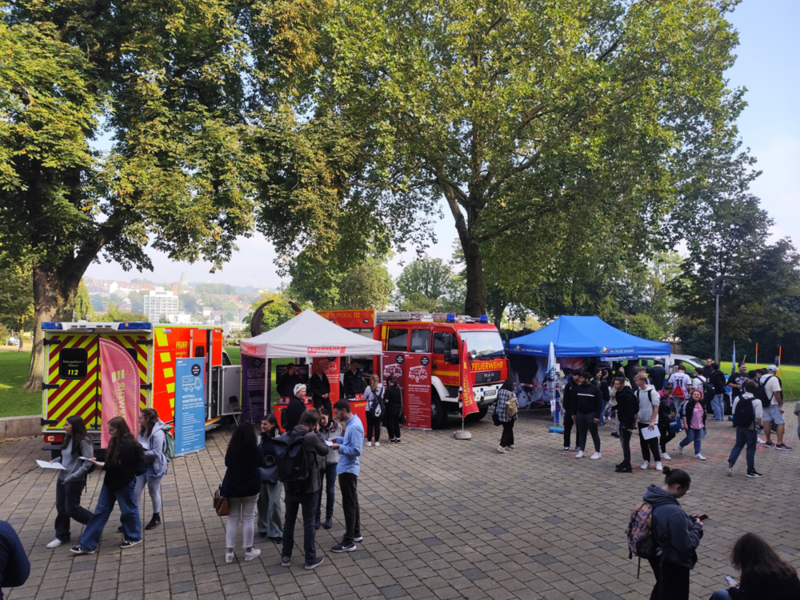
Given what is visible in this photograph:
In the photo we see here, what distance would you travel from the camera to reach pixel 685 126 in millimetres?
Answer: 20484

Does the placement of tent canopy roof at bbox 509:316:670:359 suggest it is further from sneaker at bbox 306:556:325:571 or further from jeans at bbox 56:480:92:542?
jeans at bbox 56:480:92:542

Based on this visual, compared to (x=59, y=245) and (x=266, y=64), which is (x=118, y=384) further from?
(x=266, y=64)

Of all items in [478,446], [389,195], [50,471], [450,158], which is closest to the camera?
[50,471]

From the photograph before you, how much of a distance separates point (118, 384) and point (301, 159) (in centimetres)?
892

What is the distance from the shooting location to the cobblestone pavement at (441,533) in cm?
545

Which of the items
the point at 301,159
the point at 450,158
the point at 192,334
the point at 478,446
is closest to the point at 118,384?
the point at 192,334

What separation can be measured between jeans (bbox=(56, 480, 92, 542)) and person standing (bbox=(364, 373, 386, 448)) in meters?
6.36

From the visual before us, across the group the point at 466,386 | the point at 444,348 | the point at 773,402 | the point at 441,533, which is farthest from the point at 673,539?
the point at 444,348

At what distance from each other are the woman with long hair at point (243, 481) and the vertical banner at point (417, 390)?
27.9 feet

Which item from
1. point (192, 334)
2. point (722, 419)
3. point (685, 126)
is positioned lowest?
point (722, 419)

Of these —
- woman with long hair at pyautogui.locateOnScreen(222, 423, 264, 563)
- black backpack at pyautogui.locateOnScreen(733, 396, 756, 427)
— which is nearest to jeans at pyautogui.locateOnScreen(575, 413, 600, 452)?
black backpack at pyautogui.locateOnScreen(733, 396, 756, 427)

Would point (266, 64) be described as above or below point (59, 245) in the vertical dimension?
above

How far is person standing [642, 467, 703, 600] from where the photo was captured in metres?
4.10

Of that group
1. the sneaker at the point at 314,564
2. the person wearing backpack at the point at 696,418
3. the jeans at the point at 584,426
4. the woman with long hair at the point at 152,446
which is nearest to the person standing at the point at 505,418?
the jeans at the point at 584,426
